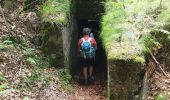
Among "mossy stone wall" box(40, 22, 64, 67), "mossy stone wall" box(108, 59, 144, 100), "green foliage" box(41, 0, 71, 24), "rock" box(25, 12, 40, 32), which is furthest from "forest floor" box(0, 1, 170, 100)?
"mossy stone wall" box(108, 59, 144, 100)

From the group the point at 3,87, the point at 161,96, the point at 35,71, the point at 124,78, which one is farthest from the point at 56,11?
the point at 161,96

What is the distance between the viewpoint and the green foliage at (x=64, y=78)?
10554 mm

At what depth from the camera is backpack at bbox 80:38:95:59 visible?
11.7 m

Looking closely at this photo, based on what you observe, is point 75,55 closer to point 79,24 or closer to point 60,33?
point 79,24

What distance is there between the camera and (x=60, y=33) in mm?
11039

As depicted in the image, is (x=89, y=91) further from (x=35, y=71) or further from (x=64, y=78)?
(x=35, y=71)

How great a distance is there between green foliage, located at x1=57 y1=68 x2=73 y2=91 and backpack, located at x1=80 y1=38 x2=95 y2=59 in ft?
3.06

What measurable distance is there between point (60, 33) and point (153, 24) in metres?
2.81

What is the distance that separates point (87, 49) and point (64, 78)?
4.55 ft

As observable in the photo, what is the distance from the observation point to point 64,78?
35.8 feet

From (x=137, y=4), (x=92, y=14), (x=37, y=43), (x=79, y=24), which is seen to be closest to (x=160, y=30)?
(x=137, y=4)

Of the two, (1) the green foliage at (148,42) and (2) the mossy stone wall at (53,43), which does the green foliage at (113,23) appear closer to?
(1) the green foliage at (148,42)

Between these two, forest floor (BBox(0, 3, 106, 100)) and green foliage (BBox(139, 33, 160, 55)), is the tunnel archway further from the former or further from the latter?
green foliage (BBox(139, 33, 160, 55))

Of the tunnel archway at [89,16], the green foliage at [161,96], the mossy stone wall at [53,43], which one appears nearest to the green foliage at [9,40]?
the mossy stone wall at [53,43]
